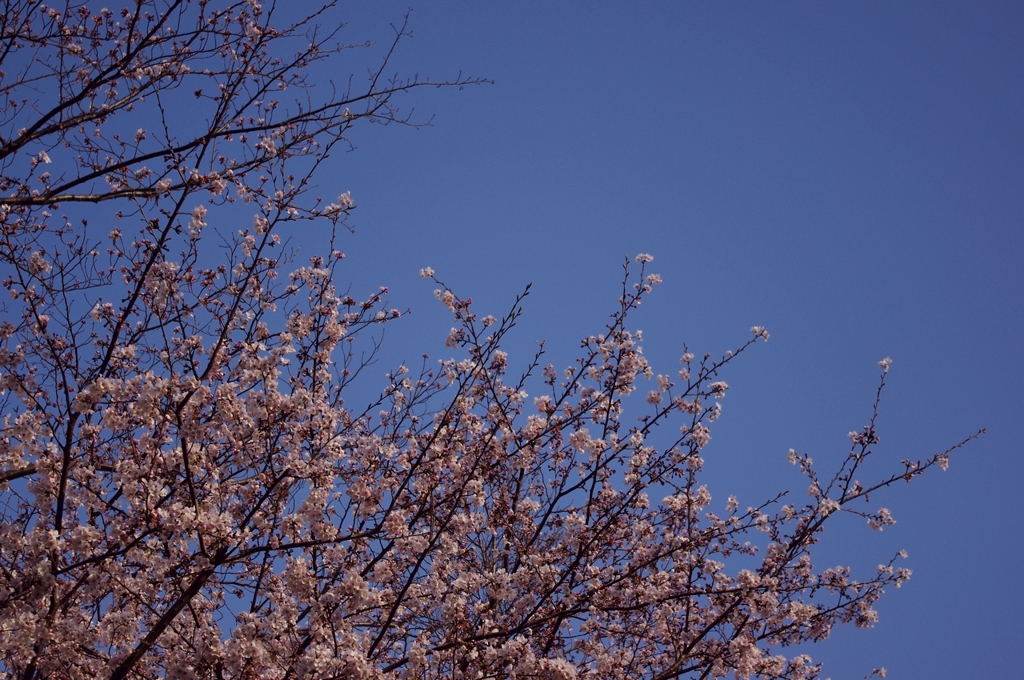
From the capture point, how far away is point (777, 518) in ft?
27.0

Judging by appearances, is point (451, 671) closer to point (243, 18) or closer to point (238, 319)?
point (238, 319)

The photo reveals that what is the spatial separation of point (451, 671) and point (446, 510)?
146cm

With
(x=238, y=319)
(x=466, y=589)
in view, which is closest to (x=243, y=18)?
(x=238, y=319)

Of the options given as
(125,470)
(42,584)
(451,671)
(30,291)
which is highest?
(30,291)

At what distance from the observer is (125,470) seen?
559 cm

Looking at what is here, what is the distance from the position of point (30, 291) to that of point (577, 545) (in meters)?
5.51

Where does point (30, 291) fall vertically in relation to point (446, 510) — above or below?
above

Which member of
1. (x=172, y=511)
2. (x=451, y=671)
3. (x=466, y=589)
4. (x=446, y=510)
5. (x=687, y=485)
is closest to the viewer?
(x=172, y=511)

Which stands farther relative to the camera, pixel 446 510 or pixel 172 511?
pixel 446 510

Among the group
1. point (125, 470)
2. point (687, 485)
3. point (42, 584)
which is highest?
point (687, 485)

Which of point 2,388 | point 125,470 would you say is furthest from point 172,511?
point 2,388

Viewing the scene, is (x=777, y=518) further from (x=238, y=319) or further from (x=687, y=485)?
(x=238, y=319)

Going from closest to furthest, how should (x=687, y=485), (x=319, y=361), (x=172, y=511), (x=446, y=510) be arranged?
(x=172, y=511), (x=446, y=510), (x=319, y=361), (x=687, y=485)

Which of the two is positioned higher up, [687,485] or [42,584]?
[687,485]
